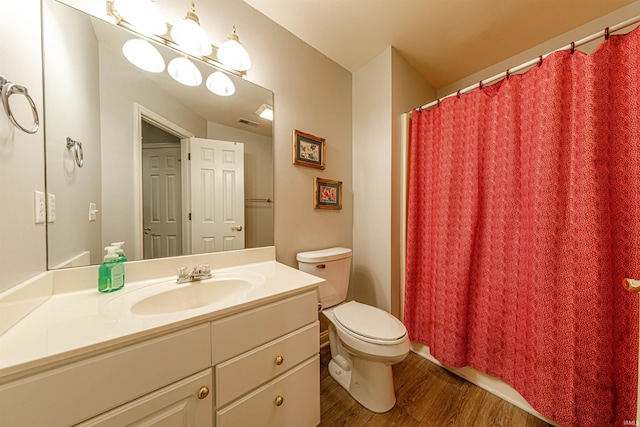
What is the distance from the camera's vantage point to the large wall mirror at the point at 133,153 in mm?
818

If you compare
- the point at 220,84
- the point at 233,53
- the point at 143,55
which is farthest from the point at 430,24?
the point at 143,55

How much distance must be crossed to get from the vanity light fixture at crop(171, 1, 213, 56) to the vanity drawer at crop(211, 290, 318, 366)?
1.26m

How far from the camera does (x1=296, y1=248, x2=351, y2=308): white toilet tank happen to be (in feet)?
4.58

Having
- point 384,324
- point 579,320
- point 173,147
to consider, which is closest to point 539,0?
point 579,320

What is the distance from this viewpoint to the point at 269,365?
2.68 ft

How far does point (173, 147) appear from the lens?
3.49ft

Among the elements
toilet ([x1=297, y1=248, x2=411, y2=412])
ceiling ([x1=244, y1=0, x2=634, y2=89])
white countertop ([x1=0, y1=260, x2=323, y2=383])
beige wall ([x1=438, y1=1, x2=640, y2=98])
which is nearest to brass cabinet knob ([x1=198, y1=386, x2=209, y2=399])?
white countertop ([x1=0, y1=260, x2=323, y2=383])

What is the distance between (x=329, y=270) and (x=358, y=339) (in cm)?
44

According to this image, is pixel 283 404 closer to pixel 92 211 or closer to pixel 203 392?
pixel 203 392

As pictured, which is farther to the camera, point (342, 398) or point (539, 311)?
point (342, 398)

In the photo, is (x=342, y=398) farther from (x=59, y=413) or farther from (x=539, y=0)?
(x=539, y=0)

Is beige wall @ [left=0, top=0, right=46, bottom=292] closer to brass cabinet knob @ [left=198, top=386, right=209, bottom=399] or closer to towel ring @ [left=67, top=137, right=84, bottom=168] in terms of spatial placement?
towel ring @ [left=67, top=137, right=84, bottom=168]

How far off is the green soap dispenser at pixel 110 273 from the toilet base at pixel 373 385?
125cm

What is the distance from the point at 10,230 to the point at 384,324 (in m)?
1.49
